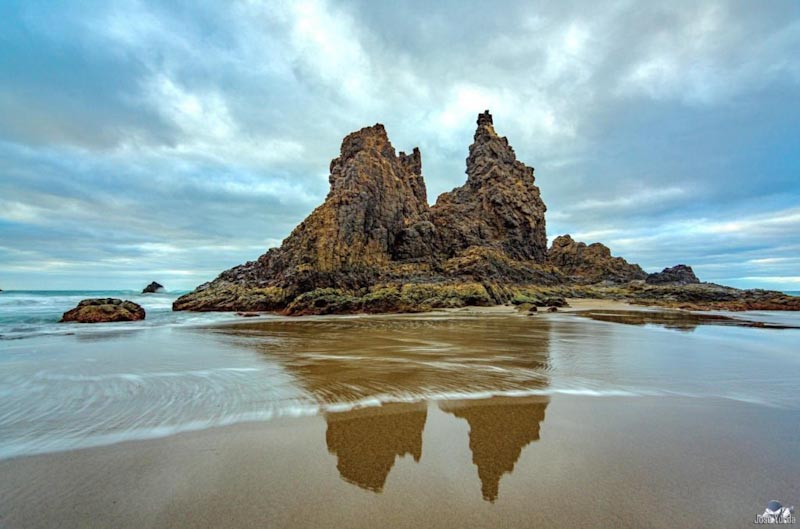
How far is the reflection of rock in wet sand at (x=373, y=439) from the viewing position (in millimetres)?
2838

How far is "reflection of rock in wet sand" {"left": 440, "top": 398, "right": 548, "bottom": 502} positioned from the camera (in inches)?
113

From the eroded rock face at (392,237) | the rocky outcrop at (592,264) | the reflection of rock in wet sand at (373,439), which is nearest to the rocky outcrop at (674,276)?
the rocky outcrop at (592,264)

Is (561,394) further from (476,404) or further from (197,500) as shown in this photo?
(197,500)

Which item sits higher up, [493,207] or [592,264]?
[493,207]

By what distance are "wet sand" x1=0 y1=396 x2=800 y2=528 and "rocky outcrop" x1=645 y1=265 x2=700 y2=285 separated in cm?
7389

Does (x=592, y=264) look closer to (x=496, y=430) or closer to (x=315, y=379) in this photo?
(x=315, y=379)

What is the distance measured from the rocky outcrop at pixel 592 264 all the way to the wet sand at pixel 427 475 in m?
71.5

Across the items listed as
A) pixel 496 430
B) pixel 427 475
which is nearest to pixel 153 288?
pixel 496 430

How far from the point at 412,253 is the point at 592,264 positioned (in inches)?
1886

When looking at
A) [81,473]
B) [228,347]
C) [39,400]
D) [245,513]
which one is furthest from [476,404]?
[228,347]

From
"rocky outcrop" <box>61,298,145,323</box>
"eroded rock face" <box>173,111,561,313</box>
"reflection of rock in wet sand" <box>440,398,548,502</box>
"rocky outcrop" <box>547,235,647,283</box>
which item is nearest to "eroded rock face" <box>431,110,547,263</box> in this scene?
"eroded rock face" <box>173,111,561,313</box>

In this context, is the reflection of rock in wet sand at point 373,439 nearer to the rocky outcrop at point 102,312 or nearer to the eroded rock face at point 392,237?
the rocky outcrop at point 102,312

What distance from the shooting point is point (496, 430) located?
376 cm

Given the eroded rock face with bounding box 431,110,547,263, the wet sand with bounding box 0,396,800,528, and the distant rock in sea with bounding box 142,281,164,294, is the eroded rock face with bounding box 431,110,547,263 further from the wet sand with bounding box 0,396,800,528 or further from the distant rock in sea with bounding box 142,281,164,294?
the distant rock in sea with bounding box 142,281,164,294
